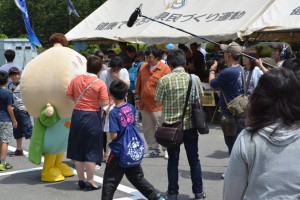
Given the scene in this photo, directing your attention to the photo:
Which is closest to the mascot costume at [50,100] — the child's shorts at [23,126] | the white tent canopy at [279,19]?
the child's shorts at [23,126]

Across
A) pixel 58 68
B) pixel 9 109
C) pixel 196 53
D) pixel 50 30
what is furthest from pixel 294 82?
pixel 50 30

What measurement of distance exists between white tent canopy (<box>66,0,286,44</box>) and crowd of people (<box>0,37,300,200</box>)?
1163 millimetres

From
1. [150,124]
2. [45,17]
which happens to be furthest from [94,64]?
[45,17]

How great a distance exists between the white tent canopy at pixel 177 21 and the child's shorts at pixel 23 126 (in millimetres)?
4579

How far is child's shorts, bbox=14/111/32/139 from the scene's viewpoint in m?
7.88

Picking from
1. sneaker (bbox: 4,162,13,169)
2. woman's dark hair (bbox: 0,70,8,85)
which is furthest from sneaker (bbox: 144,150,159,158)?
woman's dark hair (bbox: 0,70,8,85)

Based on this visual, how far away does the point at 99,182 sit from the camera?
21.0 feet

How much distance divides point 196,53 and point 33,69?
6.77 m

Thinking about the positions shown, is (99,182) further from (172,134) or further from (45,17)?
(45,17)

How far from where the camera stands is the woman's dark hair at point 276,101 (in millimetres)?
2135

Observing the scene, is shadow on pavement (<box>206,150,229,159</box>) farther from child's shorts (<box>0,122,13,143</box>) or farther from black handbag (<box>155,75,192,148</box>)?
child's shorts (<box>0,122,13,143</box>)

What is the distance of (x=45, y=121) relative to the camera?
243 inches

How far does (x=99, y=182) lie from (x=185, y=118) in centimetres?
180

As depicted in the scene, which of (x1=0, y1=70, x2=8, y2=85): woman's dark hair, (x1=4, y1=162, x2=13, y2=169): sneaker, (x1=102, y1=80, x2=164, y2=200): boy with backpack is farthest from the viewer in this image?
(x1=4, y1=162, x2=13, y2=169): sneaker
